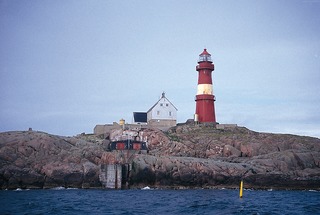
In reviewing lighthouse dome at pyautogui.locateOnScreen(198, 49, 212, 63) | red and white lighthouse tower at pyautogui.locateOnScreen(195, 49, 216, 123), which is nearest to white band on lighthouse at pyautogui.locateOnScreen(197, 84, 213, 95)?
red and white lighthouse tower at pyautogui.locateOnScreen(195, 49, 216, 123)

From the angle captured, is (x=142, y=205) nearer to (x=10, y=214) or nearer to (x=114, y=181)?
(x=10, y=214)

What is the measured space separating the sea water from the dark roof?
32.6 meters

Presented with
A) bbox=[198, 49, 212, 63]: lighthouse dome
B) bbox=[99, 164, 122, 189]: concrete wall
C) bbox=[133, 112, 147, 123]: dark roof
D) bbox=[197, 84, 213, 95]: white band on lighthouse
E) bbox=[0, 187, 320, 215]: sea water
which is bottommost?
bbox=[0, 187, 320, 215]: sea water

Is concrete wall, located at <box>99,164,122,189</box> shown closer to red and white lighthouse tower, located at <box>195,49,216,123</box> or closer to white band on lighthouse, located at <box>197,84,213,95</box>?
red and white lighthouse tower, located at <box>195,49,216,123</box>

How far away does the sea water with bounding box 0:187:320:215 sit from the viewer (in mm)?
34719

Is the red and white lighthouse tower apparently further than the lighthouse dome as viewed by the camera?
No

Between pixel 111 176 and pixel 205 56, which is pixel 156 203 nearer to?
pixel 111 176

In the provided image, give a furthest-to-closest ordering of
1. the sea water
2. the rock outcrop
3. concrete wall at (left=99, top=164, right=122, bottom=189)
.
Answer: concrete wall at (left=99, top=164, right=122, bottom=189)
the rock outcrop
the sea water

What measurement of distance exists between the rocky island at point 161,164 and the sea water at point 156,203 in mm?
5975

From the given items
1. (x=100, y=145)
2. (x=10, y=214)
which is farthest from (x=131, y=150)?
(x=10, y=214)

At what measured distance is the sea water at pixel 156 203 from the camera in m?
34.7

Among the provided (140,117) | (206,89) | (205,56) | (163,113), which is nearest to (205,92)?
(206,89)

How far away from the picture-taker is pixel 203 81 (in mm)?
73062

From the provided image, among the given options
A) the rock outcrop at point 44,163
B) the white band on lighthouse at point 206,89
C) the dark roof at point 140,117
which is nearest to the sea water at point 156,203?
the rock outcrop at point 44,163
